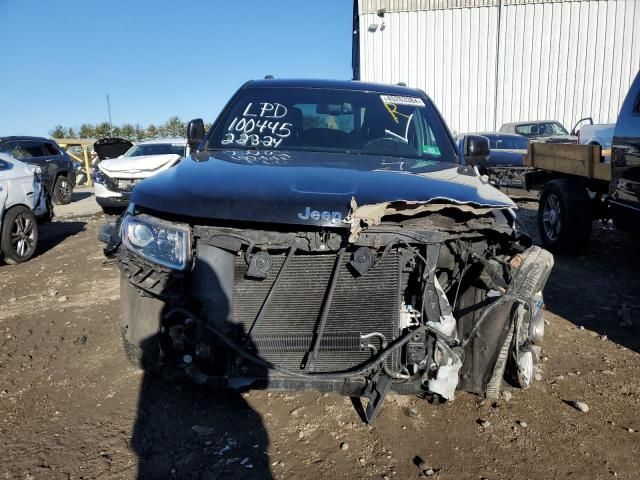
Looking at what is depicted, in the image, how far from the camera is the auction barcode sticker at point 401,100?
12.6 feet

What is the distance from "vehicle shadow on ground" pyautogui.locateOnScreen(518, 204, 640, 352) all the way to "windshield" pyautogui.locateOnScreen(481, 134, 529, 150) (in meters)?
5.53

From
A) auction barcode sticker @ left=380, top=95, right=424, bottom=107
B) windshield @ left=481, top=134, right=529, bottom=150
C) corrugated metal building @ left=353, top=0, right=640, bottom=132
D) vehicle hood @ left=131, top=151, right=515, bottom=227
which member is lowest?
windshield @ left=481, top=134, right=529, bottom=150

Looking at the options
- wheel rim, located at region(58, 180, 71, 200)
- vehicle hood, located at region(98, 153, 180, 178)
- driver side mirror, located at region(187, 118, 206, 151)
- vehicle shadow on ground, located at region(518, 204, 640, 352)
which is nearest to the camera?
driver side mirror, located at region(187, 118, 206, 151)

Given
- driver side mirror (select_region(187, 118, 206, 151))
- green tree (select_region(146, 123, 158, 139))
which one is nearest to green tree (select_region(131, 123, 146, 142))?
green tree (select_region(146, 123, 158, 139))

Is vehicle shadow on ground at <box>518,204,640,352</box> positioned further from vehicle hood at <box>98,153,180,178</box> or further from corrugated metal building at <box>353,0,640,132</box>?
corrugated metal building at <box>353,0,640,132</box>

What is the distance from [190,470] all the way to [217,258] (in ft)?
3.16

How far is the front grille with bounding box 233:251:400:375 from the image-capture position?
2.40 m

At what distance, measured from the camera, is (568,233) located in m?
6.19

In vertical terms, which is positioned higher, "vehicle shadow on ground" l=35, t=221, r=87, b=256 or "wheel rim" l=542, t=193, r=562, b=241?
"wheel rim" l=542, t=193, r=562, b=241

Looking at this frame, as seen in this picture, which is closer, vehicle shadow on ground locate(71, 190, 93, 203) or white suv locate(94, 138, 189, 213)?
white suv locate(94, 138, 189, 213)

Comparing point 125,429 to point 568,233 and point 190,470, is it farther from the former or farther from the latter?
point 568,233

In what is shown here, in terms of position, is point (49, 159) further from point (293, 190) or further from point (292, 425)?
point (293, 190)

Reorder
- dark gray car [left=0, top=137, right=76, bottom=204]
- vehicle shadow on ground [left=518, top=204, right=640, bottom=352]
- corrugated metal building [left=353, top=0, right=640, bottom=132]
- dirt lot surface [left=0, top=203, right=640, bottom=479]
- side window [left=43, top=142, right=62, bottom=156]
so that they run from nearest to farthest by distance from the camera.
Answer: dirt lot surface [left=0, top=203, right=640, bottom=479] → vehicle shadow on ground [left=518, top=204, right=640, bottom=352] → dark gray car [left=0, top=137, right=76, bottom=204] → side window [left=43, top=142, right=62, bottom=156] → corrugated metal building [left=353, top=0, right=640, bottom=132]

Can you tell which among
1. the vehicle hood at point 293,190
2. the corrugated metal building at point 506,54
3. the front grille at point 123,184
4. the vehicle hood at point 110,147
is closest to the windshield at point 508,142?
the front grille at point 123,184
